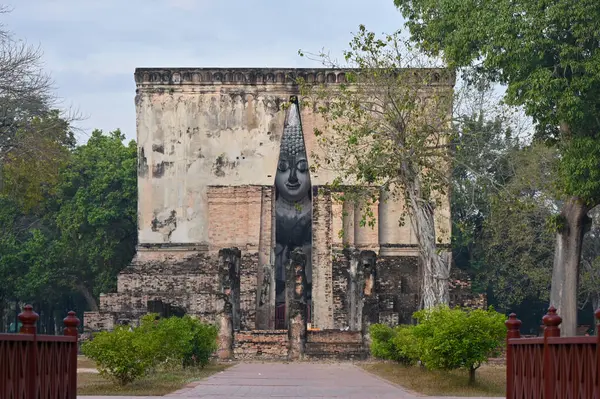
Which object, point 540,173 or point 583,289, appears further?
point 583,289

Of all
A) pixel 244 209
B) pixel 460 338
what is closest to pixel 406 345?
pixel 460 338

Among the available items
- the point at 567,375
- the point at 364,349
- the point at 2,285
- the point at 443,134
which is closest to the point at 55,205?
the point at 2,285

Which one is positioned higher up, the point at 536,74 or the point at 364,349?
the point at 536,74

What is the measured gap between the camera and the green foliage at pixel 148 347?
1827 cm

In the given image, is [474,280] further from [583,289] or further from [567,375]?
[567,375]

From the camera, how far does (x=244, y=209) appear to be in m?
38.6

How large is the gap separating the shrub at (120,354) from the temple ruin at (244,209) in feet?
60.6

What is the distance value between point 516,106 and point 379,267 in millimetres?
14322

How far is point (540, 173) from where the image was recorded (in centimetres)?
3503

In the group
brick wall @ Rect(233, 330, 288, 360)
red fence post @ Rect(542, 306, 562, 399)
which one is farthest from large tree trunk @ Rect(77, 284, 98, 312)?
red fence post @ Rect(542, 306, 562, 399)

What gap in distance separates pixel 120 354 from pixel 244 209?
2044cm

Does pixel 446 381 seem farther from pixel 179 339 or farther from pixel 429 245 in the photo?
pixel 429 245

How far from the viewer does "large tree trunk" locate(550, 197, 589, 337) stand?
25.1 meters

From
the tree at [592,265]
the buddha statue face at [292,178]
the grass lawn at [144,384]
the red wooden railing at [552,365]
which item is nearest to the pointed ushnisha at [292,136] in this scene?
the buddha statue face at [292,178]
